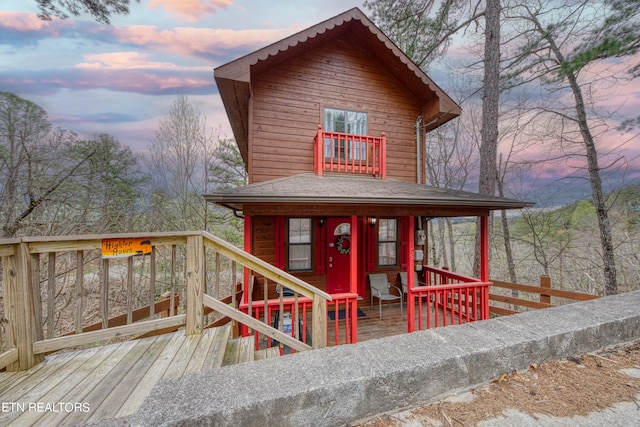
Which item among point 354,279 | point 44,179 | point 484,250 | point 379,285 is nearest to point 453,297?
point 484,250

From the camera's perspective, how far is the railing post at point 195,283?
2389 millimetres

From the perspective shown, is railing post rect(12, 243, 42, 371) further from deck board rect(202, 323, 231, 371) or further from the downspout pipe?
the downspout pipe

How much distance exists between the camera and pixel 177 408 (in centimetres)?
108

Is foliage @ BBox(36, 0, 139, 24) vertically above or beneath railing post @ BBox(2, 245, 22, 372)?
above

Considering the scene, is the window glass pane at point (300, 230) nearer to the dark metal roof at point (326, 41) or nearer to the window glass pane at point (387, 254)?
the window glass pane at point (387, 254)

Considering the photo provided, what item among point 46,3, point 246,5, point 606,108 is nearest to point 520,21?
point 606,108

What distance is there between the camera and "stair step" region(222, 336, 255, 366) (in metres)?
2.30

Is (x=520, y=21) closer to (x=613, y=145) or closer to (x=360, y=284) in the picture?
(x=613, y=145)

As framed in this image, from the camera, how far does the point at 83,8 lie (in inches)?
134

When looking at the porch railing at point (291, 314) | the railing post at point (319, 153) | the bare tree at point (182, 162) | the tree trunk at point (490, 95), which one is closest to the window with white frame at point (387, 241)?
the porch railing at point (291, 314)

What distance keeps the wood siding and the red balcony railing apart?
0.37 m

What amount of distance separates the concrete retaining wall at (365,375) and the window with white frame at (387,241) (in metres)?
4.03

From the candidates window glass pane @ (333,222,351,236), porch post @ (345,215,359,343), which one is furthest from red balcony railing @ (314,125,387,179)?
porch post @ (345,215,359,343)

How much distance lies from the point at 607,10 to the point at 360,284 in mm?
6499
